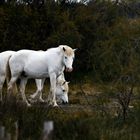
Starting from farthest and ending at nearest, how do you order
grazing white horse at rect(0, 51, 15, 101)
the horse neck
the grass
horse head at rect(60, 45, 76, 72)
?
grazing white horse at rect(0, 51, 15, 101), the horse neck, horse head at rect(60, 45, 76, 72), the grass

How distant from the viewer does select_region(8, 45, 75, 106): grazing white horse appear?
18.3m

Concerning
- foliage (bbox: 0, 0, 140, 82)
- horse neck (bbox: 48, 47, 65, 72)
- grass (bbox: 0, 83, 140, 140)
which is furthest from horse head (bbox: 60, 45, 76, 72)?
foliage (bbox: 0, 0, 140, 82)

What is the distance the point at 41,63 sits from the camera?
18625 millimetres

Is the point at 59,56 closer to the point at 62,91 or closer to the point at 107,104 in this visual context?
the point at 62,91

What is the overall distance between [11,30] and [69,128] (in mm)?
20618

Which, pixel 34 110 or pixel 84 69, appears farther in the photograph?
pixel 84 69

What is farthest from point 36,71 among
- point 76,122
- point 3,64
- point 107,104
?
point 76,122

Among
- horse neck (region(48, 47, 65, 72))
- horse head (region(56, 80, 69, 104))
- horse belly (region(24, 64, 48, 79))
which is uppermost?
horse neck (region(48, 47, 65, 72))

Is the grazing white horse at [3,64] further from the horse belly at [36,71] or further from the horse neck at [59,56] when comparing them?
the horse neck at [59,56]

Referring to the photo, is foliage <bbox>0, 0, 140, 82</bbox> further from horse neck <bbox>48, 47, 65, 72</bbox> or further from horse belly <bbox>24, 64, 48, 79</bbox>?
horse belly <bbox>24, 64, 48, 79</bbox>

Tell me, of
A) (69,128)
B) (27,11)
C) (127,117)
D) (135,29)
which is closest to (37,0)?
(27,11)

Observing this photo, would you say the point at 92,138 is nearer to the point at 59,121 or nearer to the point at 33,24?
the point at 59,121

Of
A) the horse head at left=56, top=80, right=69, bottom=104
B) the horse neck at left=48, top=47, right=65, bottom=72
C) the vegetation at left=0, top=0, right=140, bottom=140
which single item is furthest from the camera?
the horse head at left=56, top=80, right=69, bottom=104

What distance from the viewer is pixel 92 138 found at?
1073 centimetres
